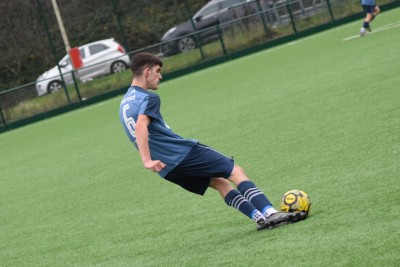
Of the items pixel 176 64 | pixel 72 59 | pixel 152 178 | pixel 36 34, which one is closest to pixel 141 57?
pixel 152 178

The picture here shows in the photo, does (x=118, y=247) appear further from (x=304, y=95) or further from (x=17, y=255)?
(x=304, y=95)

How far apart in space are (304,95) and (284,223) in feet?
28.1

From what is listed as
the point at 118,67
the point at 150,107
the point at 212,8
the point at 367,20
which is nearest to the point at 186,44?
the point at 118,67

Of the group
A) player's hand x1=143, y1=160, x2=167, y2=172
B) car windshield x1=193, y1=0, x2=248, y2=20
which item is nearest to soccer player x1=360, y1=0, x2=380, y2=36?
car windshield x1=193, y1=0, x2=248, y2=20

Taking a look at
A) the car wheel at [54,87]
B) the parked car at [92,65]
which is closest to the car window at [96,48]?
the parked car at [92,65]

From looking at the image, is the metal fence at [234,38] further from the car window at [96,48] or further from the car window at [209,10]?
the car window at [96,48]

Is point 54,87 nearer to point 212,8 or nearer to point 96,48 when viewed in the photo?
point 96,48

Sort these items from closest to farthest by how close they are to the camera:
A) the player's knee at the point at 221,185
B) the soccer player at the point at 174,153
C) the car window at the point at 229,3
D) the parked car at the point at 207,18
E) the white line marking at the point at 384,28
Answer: the soccer player at the point at 174,153 → the player's knee at the point at 221,185 → the white line marking at the point at 384,28 → the parked car at the point at 207,18 → the car window at the point at 229,3

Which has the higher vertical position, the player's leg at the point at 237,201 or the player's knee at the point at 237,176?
the player's knee at the point at 237,176

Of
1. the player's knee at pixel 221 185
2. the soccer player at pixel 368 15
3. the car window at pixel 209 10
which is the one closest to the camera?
the player's knee at pixel 221 185

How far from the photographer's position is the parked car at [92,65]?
28484 mm

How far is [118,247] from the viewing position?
7.75 m

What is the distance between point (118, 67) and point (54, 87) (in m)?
2.25

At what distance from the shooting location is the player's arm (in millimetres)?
6438
